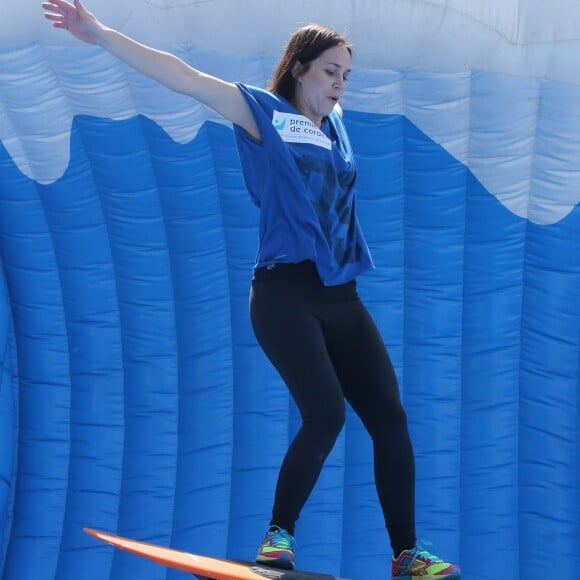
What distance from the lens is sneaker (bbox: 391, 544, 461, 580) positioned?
79.5 inches

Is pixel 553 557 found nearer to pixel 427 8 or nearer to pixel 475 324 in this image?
pixel 475 324

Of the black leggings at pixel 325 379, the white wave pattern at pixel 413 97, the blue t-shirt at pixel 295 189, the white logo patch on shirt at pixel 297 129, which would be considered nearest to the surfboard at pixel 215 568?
the black leggings at pixel 325 379

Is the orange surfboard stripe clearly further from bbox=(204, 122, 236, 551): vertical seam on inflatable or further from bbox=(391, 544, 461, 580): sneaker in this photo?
bbox=(204, 122, 236, 551): vertical seam on inflatable

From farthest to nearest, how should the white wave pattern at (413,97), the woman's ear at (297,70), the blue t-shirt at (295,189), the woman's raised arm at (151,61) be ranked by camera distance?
the white wave pattern at (413,97), the woman's ear at (297,70), the blue t-shirt at (295,189), the woman's raised arm at (151,61)

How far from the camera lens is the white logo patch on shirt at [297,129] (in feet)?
6.86

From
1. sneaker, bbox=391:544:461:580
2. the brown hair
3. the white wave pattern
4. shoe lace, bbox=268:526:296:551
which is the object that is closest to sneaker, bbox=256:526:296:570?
shoe lace, bbox=268:526:296:551

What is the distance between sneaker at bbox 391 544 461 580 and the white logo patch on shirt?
0.85 m

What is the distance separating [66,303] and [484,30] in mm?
1635

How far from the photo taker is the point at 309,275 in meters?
2.11

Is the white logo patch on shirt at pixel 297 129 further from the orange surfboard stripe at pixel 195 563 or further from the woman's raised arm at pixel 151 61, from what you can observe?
the orange surfboard stripe at pixel 195 563

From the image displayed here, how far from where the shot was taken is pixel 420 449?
351cm

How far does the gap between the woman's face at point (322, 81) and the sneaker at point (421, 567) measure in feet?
3.01

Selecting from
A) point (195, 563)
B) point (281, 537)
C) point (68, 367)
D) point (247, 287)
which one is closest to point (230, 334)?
point (247, 287)

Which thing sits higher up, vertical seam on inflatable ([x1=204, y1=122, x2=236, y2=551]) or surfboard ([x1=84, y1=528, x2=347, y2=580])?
vertical seam on inflatable ([x1=204, y1=122, x2=236, y2=551])
